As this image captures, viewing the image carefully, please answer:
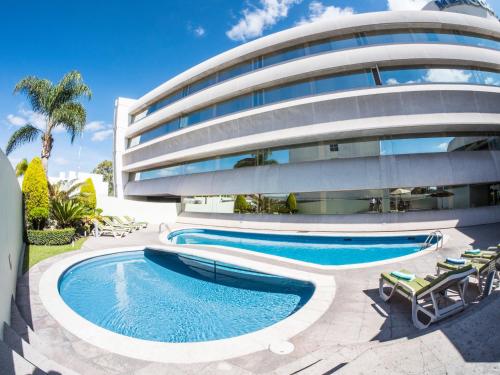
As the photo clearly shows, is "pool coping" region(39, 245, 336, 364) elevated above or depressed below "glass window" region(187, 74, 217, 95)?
below

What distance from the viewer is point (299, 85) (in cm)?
1869

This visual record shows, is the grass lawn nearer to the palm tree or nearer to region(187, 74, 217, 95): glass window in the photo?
the palm tree

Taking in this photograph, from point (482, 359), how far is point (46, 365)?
4.50m

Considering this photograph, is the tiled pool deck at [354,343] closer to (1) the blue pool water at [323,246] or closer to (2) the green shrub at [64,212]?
(1) the blue pool water at [323,246]

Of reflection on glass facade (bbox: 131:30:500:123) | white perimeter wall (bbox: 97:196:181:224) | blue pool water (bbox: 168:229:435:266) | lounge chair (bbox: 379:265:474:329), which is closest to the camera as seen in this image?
lounge chair (bbox: 379:265:474:329)

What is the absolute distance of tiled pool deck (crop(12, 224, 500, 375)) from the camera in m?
2.16

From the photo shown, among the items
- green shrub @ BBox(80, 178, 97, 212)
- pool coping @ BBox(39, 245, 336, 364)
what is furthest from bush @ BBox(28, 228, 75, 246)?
green shrub @ BBox(80, 178, 97, 212)

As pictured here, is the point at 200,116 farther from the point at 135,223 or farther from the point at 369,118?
the point at 369,118

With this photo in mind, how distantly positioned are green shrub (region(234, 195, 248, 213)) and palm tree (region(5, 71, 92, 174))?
12.7 metres

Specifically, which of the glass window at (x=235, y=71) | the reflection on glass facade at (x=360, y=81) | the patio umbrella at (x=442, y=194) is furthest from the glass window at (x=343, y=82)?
the patio umbrella at (x=442, y=194)

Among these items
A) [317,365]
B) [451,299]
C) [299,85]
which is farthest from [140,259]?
[299,85]

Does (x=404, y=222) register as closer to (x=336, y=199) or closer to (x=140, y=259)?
(x=336, y=199)

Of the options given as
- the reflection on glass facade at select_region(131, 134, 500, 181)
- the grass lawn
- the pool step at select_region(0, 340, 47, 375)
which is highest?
the reflection on glass facade at select_region(131, 134, 500, 181)

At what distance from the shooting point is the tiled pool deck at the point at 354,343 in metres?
2.16
